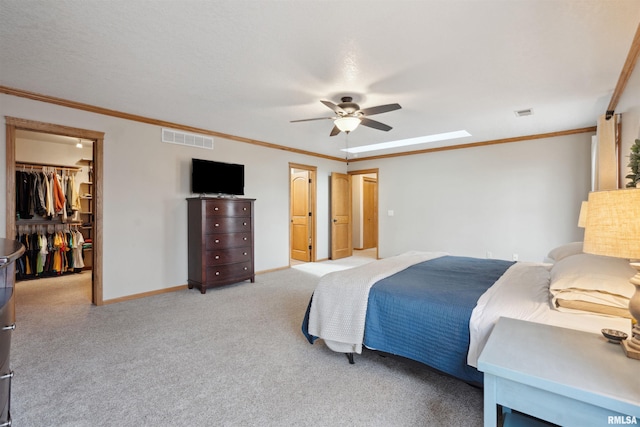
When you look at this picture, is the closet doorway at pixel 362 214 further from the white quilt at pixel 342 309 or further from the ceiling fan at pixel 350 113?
the white quilt at pixel 342 309

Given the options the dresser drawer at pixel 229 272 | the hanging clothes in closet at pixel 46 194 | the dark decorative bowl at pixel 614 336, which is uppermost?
the hanging clothes in closet at pixel 46 194

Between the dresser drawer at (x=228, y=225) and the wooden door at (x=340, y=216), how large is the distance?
2.60 metres

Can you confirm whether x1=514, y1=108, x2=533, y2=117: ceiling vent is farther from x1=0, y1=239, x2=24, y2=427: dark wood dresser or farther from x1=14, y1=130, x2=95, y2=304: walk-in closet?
x1=14, y1=130, x2=95, y2=304: walk-in closet

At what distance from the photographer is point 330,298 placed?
2.34m

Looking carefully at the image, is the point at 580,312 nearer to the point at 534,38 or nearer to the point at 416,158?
the point at 534,38

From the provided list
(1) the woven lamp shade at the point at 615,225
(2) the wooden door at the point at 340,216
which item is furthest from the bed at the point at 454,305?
(2) the wooden door at the point at 340,216

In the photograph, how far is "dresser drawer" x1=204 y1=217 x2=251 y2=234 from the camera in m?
4.36

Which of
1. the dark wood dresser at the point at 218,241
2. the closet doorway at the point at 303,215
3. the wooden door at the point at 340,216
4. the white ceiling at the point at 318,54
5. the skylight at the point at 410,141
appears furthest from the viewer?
the wooden door at the point at 340,216

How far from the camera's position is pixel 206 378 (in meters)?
2.15

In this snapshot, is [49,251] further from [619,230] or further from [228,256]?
[619,230]

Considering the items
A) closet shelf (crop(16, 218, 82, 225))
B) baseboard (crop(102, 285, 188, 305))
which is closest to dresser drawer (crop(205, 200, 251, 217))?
baseboard (crop(102, 285, 188, 305))

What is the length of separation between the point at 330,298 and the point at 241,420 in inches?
37.7

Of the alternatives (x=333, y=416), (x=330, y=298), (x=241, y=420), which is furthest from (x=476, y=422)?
(x=241, y=420)

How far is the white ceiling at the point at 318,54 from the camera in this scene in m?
1.88
